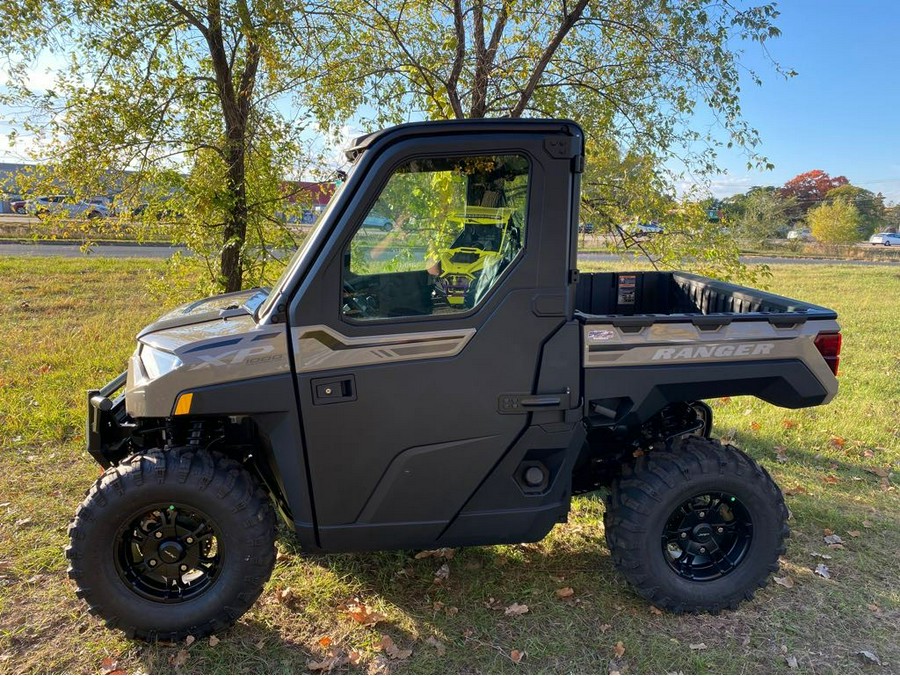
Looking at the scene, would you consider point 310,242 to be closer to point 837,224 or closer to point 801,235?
point 837,224

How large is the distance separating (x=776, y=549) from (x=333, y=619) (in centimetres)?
221

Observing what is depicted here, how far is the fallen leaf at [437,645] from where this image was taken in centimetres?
277

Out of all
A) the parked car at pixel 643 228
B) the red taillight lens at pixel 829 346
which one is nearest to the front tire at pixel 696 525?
the red taillight lens at pixel 829 346

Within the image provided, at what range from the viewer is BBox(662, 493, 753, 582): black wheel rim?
3.07 m

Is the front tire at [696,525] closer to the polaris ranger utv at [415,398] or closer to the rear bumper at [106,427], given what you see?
the polaris ranger utv at [415,398]

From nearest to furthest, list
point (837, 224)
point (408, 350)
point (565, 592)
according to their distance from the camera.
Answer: point (408, 350) < point (565, 592) < point (837, 224)

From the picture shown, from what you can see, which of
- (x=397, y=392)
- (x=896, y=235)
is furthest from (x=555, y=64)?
(x=896, y=235)

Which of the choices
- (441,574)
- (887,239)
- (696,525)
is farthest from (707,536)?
(887,239)

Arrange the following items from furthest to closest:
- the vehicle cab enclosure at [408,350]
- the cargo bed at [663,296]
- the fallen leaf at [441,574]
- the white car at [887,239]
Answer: the white car at [887,239] → the cargo bed at [663,296] → the fallen leaf at [441,574] → the vehicle cab enclosure at [408,350]

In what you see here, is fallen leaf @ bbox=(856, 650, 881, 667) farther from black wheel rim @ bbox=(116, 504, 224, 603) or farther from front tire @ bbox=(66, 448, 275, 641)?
black wheel rim @ bbox=(116, 504, 224, 603)

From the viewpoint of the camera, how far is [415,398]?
264cm

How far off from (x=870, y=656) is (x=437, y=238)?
2714 mm

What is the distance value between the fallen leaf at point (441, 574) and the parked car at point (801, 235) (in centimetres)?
4105

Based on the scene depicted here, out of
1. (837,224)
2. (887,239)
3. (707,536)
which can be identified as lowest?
(707,536)
